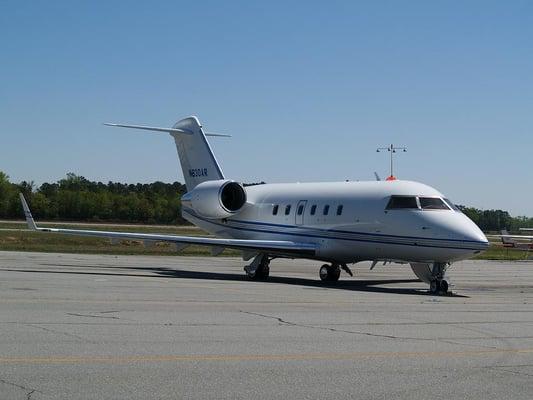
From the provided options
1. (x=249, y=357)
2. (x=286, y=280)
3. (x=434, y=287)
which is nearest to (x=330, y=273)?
(x=286, y=280)

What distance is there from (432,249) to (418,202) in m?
1.62

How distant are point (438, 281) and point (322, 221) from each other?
521 centimetres

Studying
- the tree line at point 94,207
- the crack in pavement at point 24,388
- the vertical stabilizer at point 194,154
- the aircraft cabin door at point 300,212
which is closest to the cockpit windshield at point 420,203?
the aircraft cabin door at point 300,212

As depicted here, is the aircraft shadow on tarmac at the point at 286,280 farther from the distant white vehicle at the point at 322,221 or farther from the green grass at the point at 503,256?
the green grass at the point at 503,256

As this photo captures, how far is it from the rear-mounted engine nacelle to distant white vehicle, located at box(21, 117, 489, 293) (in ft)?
0.12

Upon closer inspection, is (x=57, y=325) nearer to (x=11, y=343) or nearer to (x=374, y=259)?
(x=11, y=343)

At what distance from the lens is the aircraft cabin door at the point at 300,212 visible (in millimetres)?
28092

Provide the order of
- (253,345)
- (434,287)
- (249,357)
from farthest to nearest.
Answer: (434,287), (253,345), (249,357)

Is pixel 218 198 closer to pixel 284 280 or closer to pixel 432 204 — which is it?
pixel 284 280

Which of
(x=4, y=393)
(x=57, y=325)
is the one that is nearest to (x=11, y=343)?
(x=57, y=325)

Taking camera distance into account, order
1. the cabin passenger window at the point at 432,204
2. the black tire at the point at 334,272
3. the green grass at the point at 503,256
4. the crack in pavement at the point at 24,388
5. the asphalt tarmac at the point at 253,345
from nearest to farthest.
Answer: the crack in pavement at the point at 24,388 → the asphalt tarmac at the point at 253,345 → the cabin passenger window at the point at 432,204 → the black tire at the point at 334,272 → the green grass at the point at 503,256

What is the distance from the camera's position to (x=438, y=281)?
23.0 meters

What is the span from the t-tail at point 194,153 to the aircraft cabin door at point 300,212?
16.2 feet

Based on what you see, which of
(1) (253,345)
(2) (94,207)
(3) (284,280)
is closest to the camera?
(1) (253,345)
